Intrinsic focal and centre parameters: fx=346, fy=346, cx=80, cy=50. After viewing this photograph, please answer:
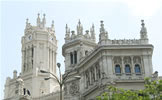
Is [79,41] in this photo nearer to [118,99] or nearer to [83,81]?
[83,81]

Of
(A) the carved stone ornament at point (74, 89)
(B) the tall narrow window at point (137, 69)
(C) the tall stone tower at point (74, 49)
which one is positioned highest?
(C) the tall stone tower at point (74, 49)

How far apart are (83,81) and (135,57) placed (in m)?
8.15

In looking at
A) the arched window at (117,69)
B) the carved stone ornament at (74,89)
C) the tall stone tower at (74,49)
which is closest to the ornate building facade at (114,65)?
the arched window at (117,69)

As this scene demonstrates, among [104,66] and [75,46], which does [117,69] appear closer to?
[104,66]

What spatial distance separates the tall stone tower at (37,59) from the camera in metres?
80.6

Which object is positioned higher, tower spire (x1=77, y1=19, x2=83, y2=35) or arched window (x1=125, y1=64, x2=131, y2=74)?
tower spire (x1=77, y1=19, x2=83, y2=35)

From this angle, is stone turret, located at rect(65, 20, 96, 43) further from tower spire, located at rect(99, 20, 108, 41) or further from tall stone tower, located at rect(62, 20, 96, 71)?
tower spire, located at rect(99, 20, 108, 41)

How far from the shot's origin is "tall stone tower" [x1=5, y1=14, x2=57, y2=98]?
3172 inches

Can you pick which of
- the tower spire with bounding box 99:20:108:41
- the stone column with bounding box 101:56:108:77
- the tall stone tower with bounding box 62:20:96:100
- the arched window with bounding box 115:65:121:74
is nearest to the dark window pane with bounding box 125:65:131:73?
the arched window with bounding box 115:65:121:74

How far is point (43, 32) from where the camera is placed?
86.8 m

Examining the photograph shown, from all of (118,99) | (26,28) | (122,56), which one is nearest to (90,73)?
(122,56)

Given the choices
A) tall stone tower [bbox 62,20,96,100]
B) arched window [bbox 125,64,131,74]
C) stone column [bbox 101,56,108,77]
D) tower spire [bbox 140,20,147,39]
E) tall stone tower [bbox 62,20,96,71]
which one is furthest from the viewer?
tall stone tower [bbox 62,20,96,71]

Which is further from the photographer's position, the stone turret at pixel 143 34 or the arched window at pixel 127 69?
the stone turret at pixel 143 34

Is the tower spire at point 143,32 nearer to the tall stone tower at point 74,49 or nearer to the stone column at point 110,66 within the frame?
the stone column at point 110,66
